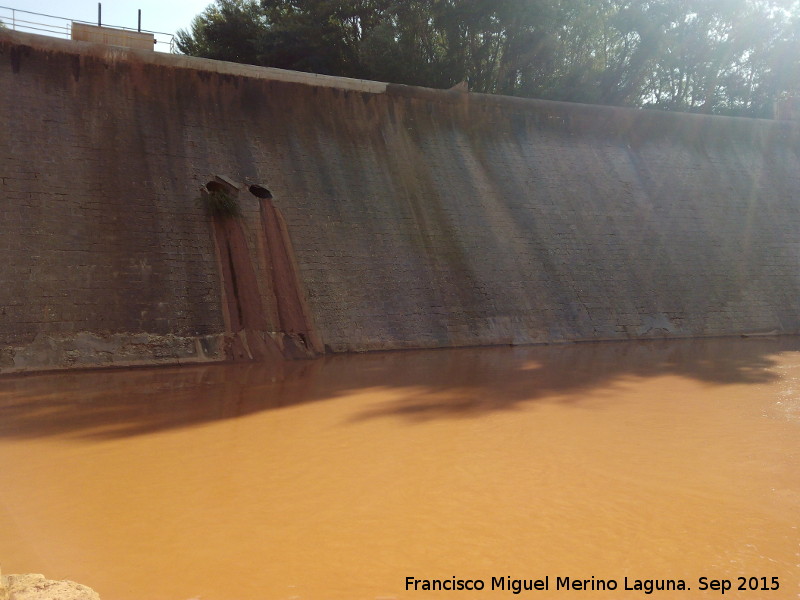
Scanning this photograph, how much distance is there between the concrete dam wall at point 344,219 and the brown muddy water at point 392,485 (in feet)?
7.03

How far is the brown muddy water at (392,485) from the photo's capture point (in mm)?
4113

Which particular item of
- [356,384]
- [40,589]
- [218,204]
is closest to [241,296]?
[218,204]

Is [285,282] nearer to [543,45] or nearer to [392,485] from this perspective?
[392,485]

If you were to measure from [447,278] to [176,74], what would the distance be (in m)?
6.47

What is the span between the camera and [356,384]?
983 centimetres

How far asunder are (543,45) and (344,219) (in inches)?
612

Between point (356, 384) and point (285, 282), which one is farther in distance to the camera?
point (285, 282)

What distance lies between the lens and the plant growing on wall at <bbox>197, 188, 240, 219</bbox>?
1301 cm

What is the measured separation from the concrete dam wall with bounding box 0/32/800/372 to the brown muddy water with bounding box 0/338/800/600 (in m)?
2.14

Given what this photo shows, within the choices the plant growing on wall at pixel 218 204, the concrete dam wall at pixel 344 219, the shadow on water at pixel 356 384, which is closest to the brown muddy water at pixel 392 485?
the shadow on water at pixel 356 384

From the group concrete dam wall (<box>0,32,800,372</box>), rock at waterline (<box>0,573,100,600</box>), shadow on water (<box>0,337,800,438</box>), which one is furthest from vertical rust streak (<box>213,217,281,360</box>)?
rock at waterline (<box>0,573,100,600</box>)

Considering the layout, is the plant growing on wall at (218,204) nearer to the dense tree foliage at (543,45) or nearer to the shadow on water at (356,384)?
the shadow on water at (356,384)

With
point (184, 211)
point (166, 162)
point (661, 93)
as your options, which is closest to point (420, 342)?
point (184, 211)

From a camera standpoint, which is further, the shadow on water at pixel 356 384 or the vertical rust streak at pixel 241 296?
the vertical rust streak at pixel 241 296
